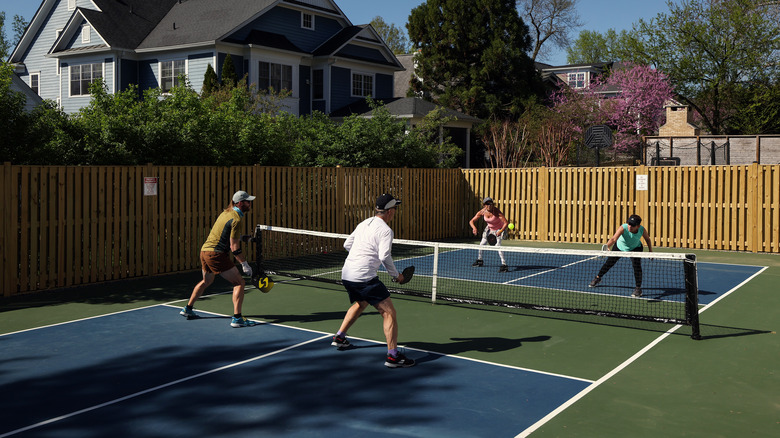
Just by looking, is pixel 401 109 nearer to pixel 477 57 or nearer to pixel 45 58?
pixel 477 57

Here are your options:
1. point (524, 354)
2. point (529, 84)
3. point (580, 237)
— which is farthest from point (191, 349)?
point (529, 84)

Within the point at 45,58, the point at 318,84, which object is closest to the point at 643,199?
the point at 318,84

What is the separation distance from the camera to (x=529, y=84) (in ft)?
154

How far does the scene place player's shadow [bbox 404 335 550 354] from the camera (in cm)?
909

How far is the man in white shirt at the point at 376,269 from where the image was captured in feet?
26.6

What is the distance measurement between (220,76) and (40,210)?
2143cm

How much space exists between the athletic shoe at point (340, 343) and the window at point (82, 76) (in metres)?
32.2

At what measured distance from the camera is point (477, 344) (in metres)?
9.38

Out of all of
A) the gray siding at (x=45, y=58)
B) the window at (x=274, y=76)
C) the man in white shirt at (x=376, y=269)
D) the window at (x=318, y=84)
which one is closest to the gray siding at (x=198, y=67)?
the window at (x=274, y=76)

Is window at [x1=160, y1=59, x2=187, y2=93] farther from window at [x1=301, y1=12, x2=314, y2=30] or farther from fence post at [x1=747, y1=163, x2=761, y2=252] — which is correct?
fence post at [x1=747, y1=163, x2=761, y2=252]

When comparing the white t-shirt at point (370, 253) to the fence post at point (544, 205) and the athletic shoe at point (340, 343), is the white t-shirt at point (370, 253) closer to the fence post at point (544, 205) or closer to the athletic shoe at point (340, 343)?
the athletic shoe at point (340, 343)

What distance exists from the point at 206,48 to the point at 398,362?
2924cm

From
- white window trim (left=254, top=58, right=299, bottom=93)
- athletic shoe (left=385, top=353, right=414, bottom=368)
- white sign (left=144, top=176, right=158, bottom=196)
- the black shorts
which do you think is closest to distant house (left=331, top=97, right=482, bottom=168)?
white window trim (left=254, top=58, right=299, bottom=93)

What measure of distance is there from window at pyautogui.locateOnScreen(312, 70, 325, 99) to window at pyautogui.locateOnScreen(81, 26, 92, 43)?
11.9 metres
